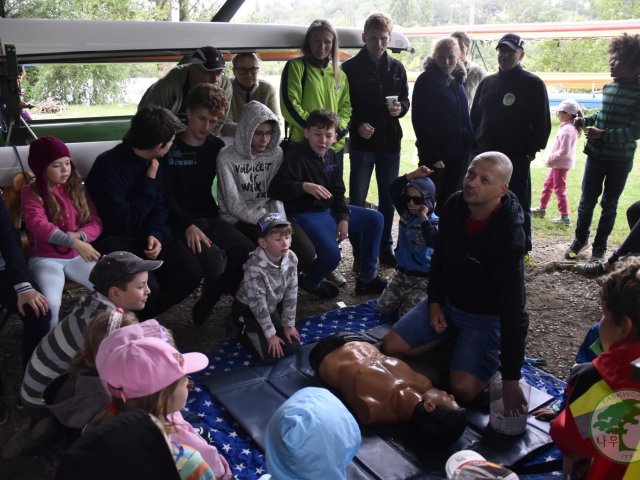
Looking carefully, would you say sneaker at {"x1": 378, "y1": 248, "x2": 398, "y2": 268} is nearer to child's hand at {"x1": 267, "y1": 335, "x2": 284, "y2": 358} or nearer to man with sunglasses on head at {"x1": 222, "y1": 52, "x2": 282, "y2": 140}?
man with sunglasses on head at {"x1": 222, "y1": 52, "x2": 282, "y2": 140}

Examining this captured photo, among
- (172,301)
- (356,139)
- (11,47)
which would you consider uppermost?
(11,47)

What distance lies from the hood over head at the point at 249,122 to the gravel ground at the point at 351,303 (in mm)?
1233

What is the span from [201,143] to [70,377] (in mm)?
2026

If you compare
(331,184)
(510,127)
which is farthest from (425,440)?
(510,127)

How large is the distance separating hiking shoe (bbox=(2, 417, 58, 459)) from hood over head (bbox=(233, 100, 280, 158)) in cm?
211

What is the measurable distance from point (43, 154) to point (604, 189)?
4736 millimetres

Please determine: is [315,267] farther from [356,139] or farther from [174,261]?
[356,139]

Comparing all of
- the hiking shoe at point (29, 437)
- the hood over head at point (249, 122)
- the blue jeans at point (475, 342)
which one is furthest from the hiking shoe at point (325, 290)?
the hiking shoe at point (29, 437)

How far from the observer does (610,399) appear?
1838 mm

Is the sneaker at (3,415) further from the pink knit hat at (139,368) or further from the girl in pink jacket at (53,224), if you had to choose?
the pink knit hat at (139,368)

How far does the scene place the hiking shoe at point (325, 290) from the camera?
429cm

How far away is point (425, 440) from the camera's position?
2.61 meters

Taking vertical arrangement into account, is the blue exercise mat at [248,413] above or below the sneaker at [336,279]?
below

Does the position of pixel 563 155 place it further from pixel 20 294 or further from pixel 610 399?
pixel 20 294
